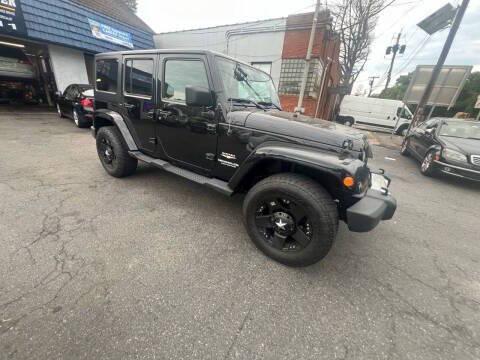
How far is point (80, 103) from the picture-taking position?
7.28m

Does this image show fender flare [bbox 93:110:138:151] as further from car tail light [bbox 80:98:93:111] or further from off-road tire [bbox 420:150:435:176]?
off-road tire [bbox 420:150:435:176]

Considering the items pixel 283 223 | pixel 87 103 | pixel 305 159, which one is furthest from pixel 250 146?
pixel 87 103

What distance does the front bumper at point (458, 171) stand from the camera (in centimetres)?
468

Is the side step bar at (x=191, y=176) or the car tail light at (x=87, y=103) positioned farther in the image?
the car tail light at (x=87, y=103)

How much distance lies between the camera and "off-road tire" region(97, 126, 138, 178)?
3543 mm

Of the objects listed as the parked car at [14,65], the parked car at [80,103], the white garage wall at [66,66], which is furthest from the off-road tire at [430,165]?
the parked car at [14,65]

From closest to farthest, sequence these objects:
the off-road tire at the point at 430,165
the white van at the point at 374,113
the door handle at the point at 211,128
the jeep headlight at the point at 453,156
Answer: the door handle at the point at 211,128
the jeep headlight at the point at 453,156
the off-road tire at the point at 430,165
the white van at the point at 374,113

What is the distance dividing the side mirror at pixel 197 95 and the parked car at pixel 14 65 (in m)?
16.0

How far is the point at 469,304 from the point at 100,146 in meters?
5.18

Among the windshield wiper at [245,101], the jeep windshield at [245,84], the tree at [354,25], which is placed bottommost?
the windshield wiper at [245,101]

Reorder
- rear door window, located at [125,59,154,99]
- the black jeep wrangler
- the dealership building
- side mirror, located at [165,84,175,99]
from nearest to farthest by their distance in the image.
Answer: the black jeep wrangler
side mirror, located at [165,84,175,99]
rear door window, located at [125,59,154,99]
the dealership building

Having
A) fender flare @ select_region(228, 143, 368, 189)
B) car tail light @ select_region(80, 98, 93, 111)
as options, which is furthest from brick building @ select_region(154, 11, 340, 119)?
fender flare @ select_region(228, 143, 368, 189)

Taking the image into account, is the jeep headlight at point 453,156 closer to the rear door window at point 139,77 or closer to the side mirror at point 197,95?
the side mirror at point 197,95

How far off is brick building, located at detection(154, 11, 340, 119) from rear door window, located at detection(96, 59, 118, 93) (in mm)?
10211
